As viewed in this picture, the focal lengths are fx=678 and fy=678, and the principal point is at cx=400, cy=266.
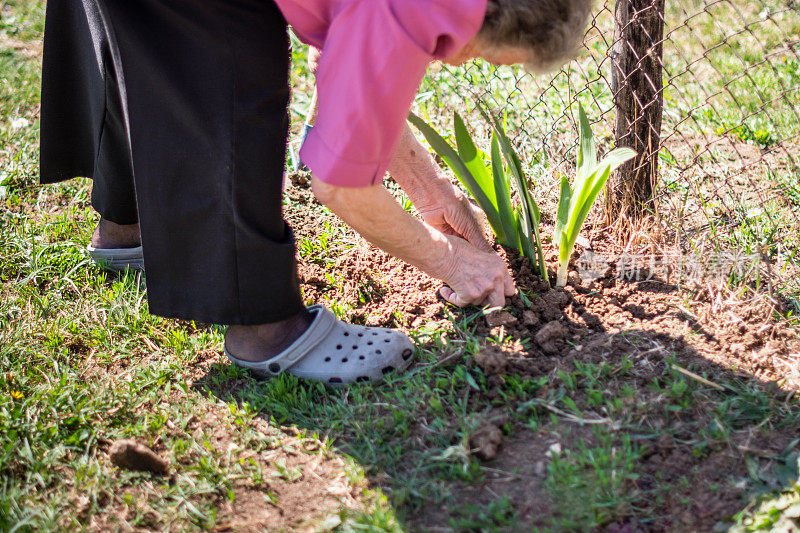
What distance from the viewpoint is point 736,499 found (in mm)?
1548

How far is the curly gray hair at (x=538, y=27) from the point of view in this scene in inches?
59.4

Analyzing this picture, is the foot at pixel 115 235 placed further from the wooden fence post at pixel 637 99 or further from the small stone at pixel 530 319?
the wooden fence post at pixel 637 99

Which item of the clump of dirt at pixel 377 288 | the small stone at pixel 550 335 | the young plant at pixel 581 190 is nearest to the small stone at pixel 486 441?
the small stone at pixel 550 335

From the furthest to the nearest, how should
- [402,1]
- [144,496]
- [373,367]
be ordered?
[373,367], [144,496], [402,1]

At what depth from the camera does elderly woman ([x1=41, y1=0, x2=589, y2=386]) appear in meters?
1.48

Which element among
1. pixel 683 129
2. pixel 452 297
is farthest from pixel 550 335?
pixel 683 129

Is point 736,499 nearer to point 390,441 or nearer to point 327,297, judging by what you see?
point 390,441

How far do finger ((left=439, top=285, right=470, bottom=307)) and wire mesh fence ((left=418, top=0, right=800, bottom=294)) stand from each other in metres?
0.75

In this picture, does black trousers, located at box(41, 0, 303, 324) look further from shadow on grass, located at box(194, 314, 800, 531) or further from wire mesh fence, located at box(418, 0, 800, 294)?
wire mesh fence, located at box(418, 0, 800, 294)

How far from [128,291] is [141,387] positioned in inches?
22.2

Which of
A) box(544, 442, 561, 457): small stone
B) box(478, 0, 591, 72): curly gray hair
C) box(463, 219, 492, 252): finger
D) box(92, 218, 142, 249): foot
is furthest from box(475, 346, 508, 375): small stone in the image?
box(92, 218, 142, 249): foot

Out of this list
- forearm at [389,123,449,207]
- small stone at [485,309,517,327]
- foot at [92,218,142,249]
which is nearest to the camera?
small stone at [485,309,517,327]

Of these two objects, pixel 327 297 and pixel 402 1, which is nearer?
pixel 402 1

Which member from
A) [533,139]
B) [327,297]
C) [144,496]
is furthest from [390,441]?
[533,139]
